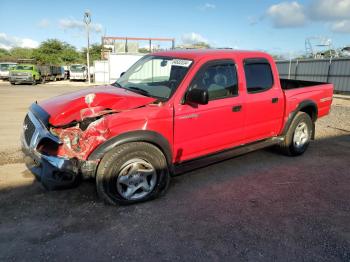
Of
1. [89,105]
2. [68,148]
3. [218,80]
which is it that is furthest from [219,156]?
[68,148]

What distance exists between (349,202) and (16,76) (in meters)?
26.3

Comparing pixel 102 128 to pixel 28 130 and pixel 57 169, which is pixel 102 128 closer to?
pixel 57 169

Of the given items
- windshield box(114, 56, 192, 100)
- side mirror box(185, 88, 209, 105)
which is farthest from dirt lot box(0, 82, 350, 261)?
windshield box(114, 56, 192, 100)

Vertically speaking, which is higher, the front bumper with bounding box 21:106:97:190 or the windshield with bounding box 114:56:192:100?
the windshield with bounding box 114:56:192:100

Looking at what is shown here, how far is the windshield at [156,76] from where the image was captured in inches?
159

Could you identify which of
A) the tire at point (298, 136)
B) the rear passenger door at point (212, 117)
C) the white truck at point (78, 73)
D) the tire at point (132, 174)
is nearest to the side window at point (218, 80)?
the rear passenger door at point (212, 117)

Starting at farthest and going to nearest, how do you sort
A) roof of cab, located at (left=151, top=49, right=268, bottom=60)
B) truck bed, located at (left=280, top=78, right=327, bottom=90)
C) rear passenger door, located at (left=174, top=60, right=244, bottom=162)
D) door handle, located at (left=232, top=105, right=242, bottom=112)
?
truck bed, located at (left=280, top=78, right=327, bottom=90), door handle, located at (left=232, top=105, right=242, bottom=112), roof of cab, located at (left=151, top=49, right=268, bottom=60), rear passenger door, located at (left=174, top=60, right=244, bottom=162)

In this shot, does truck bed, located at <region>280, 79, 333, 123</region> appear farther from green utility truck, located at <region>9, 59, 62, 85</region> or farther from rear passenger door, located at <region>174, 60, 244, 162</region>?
green utility truck, located at <region>9, 59, 62, 85</region>

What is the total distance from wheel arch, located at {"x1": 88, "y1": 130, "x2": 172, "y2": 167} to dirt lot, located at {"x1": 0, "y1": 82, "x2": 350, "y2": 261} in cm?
70

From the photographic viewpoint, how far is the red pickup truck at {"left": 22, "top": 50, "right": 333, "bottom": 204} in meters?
3.39

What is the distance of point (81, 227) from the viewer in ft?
10.8

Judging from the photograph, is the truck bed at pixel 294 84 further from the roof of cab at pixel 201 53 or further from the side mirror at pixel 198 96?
the side mirror at pixel 198 96

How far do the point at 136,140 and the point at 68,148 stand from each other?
2.47ft

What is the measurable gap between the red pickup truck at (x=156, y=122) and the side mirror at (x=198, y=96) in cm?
1
